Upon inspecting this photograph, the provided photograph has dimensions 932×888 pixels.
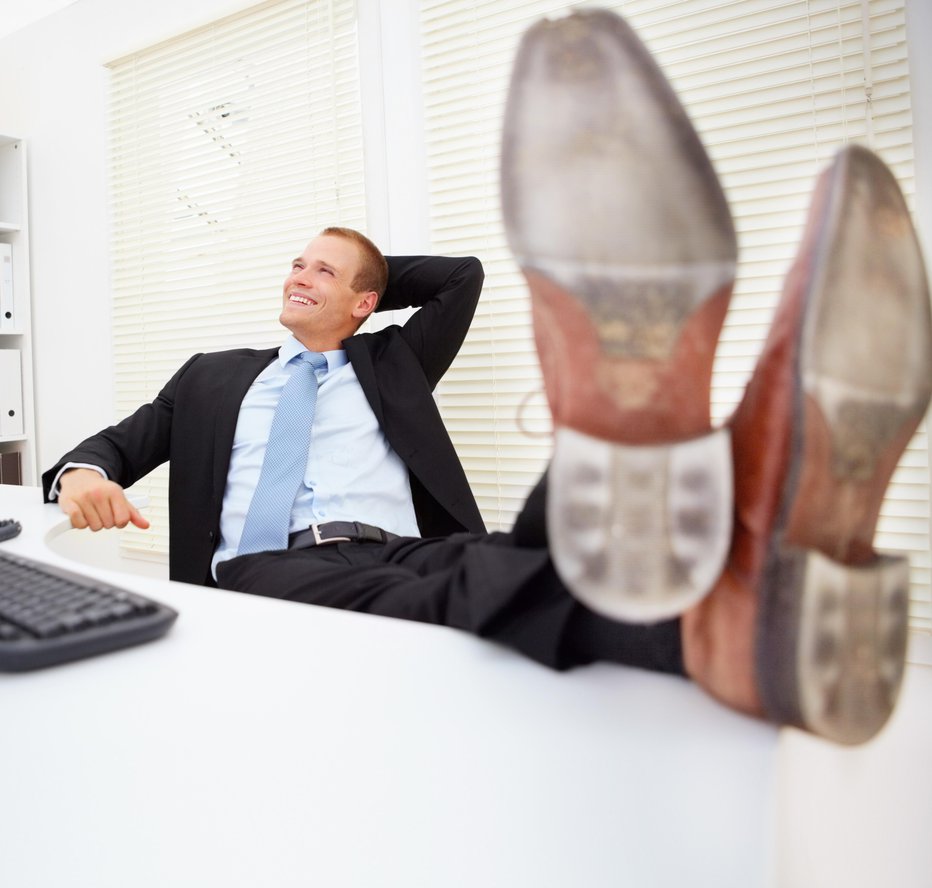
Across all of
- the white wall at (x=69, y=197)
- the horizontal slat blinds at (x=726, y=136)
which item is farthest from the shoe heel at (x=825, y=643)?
the white wall at (x=69, y=197)

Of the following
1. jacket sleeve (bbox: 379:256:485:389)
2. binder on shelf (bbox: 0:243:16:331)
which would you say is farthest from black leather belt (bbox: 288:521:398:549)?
binder on shelf (bbox: 0:243:16:331)

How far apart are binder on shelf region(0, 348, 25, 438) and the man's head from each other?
5.64 ft

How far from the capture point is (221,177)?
2.43 meters

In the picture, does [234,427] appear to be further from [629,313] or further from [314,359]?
[629,313]

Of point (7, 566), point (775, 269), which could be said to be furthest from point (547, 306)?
point (775, 269)

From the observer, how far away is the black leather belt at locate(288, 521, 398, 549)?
4.46 feet

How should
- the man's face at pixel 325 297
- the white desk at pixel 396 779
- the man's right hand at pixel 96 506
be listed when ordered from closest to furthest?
the white desk at pixel 396 779, the man's right hand at pixel 96 506, the man's face at pixel 325 297

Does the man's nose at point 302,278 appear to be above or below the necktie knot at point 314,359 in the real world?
above

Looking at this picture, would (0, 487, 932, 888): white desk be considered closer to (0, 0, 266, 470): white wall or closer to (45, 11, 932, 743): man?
(45, 11, 932, 743): man

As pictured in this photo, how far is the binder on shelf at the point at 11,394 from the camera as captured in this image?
279 cm

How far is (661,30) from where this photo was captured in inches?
68.4

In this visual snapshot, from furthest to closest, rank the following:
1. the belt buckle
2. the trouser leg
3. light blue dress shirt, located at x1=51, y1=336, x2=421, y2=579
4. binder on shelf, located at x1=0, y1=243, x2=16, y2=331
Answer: binder on shelf, located at x1=0, y1=243, x2=16, y2=331 < light blue dress shirt, located at x1=51, y1=336, x2=421, y2=579 < the belt buckle < the trouser leg

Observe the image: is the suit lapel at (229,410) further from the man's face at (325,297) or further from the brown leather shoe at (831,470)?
the brown leather shoe at (831,470)

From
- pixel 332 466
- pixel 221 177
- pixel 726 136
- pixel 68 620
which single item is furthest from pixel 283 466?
pixel 221 177
